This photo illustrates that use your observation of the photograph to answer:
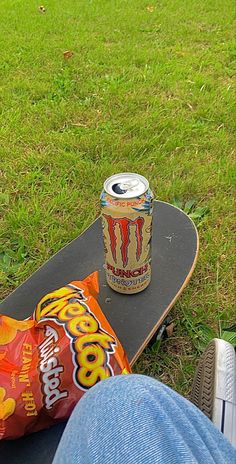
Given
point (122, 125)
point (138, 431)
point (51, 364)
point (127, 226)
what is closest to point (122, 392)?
point (138, 431)

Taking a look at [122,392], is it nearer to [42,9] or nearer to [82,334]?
[82,334]

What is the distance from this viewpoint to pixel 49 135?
2031mm

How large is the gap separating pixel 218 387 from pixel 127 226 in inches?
14.8

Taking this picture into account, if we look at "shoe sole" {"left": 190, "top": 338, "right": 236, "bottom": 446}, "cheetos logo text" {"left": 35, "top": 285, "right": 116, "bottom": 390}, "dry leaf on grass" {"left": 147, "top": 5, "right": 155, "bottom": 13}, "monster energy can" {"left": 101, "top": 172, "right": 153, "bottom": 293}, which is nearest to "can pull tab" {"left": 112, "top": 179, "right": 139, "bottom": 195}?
"monster energy can" {"left": 101, "top": 172, "right": 153, "bottom": 293}

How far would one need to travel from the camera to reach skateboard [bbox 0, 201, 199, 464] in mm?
1246

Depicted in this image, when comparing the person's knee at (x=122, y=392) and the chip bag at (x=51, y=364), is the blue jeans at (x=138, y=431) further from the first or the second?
the chip bag at (x=51, y=364)

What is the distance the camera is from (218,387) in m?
1.04

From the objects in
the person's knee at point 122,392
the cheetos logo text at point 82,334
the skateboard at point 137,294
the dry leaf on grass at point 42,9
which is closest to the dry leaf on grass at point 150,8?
the dry leaf on grass at point 42,9

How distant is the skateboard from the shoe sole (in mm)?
161

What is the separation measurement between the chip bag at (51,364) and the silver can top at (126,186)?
25 cm

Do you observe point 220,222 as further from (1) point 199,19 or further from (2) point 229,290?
(1) point 199,19

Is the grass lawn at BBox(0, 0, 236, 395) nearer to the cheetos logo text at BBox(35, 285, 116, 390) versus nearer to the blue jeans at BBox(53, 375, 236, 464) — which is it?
the cheetos logo text at BBox(35, 285, 116, 390)

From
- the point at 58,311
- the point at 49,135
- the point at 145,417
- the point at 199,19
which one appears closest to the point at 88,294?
the point at 58,311

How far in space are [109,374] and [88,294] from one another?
0.21m
